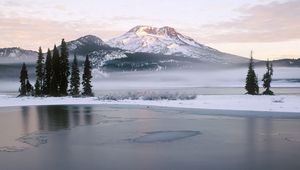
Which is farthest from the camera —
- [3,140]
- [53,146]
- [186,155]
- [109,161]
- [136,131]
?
[136,131]

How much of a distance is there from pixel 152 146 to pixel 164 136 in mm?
3601

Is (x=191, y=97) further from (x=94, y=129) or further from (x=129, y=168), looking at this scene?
(x=129, y=168)

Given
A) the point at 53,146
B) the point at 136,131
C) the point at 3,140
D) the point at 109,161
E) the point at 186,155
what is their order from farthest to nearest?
1. the point at 136,131
2. the point at 3,140
3. the point at 53,146
4. the point at 186,155
5. the point at 109,161

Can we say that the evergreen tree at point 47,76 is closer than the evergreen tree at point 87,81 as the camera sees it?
No

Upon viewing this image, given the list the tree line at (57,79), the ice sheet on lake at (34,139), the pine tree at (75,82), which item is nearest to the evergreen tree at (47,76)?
the tree line at (57,79)

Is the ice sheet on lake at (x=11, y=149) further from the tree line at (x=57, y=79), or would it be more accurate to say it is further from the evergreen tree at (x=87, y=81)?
the evergreen tree at (x=87, y=81)

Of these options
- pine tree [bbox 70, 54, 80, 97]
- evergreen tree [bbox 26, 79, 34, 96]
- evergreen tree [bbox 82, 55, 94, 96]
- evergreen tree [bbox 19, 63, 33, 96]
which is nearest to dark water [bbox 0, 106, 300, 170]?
evergreen tree [bbox 82, 55, 94, 96]

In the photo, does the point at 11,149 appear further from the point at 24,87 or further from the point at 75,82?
the point at 24,87

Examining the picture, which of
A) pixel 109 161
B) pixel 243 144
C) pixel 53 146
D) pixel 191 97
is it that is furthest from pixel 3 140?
pixel 191 97

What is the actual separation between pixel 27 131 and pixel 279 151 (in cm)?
Answer: 1558

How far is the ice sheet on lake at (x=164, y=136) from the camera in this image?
21.3 meters

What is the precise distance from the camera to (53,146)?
19.4m

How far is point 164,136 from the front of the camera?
74.9 feet

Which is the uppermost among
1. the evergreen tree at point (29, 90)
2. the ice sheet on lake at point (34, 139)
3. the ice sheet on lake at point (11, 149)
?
the evergreen tree at point (29, 90)
